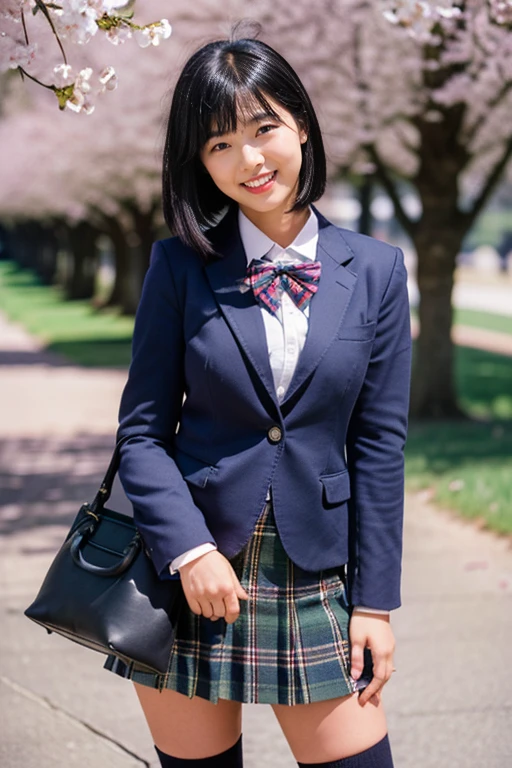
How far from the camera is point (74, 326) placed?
25578 mm

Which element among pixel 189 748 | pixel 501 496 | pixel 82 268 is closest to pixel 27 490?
pixel 501 496

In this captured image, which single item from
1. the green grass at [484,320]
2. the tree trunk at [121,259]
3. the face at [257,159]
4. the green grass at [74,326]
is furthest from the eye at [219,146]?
the tree trunk at [121,259]

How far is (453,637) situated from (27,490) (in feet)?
→ 13.5

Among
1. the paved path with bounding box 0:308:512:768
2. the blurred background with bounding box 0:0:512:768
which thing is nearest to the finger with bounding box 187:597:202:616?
the blurred background with bounding box 0:0:512:768

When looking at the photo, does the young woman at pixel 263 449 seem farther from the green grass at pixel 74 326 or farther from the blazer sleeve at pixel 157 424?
the green grass at pixel 74 326

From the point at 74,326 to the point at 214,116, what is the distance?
23.7 m

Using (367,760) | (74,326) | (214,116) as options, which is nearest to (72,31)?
(214,116)

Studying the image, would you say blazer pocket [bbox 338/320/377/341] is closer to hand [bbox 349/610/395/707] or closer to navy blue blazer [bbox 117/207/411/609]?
navy blue blazer [bbox 117/207/411/609]

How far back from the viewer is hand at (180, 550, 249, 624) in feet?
6.89

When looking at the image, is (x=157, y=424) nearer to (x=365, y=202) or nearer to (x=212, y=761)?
(x=212, y=761)

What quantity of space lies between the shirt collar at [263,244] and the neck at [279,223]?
14 millimetres

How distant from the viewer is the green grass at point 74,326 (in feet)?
62.1

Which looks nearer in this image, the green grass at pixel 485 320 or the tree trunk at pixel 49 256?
the green grass at pixel 485 320

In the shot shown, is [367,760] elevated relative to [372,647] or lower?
lower
